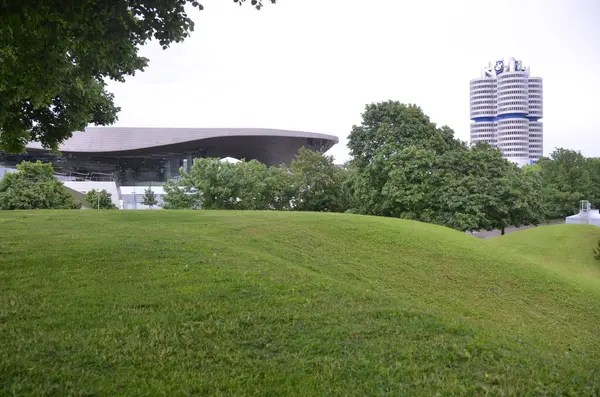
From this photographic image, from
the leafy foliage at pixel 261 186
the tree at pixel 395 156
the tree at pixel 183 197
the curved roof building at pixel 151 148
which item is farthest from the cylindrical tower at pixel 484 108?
the tree at pixel 183 197

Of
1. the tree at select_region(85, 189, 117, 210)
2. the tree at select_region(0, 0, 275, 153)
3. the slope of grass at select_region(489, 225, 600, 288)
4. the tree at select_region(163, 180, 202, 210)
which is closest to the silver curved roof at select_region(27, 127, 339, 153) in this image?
the tree at select_region(85, 189, 117, 210)

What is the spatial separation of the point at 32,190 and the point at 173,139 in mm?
30146

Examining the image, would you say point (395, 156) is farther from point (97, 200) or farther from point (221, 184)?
point (97, 200)

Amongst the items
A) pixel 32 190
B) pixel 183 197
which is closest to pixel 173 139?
pixel 32 190

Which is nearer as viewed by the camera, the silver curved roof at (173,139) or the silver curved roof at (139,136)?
the silver curved roof at (139,136)

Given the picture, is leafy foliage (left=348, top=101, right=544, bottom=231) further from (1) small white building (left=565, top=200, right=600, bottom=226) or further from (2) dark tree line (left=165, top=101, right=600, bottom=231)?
(1) small white building (left=565, top=200, right=600, bottom=226)

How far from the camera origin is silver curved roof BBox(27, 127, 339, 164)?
60125 millimetres

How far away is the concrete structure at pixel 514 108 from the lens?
129 meters

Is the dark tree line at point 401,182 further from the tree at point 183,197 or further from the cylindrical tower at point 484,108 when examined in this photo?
the cylindrical tower at point 484,108

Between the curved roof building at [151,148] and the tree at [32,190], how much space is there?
2593 centimetres

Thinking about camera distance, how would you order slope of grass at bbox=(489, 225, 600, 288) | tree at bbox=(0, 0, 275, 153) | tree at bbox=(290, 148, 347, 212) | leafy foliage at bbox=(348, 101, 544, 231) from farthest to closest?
tree at bbox=(290, 148, 347, 212)
leafy foliage at bbox=(348, 101, 544, 231)
slope of grass at bbox=(489, 225, 600, 288)
tree at bbox=(0, 0, 275, 153)

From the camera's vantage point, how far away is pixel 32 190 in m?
31.9

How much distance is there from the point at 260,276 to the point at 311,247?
4.98 meters

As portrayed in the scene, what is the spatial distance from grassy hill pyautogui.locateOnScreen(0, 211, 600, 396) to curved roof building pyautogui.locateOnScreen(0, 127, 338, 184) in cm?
5082
